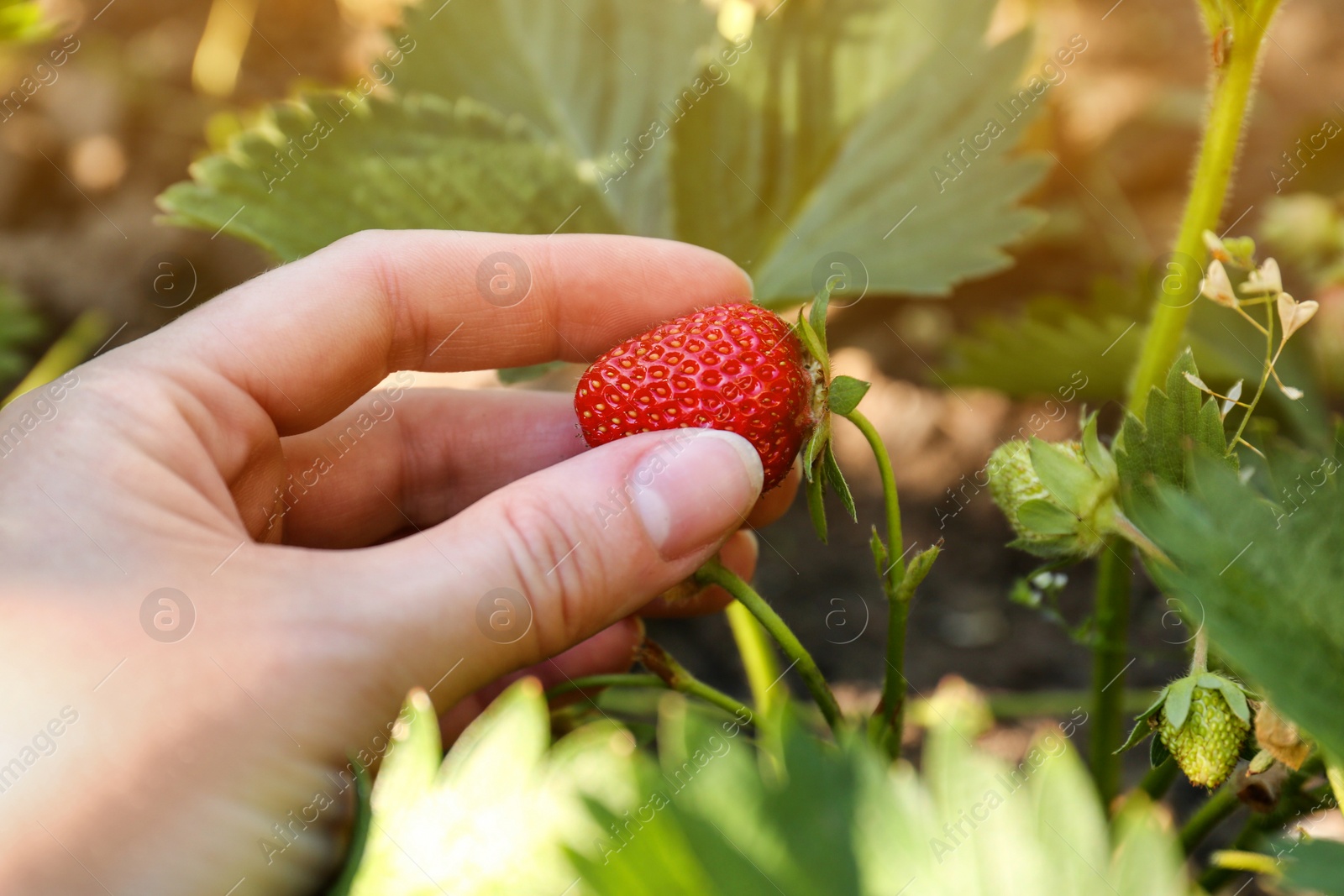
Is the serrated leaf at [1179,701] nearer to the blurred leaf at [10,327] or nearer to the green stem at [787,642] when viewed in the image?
the green stem at [787,642]

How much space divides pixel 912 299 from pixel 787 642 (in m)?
1.02

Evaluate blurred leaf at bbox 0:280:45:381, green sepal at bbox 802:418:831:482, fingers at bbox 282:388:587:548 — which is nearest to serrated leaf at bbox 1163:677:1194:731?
green sepal at bbox 802:418:831:482

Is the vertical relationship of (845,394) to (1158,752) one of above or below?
above

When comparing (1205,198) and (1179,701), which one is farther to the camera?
(1205,198)

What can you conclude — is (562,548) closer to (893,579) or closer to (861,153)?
(893,579)

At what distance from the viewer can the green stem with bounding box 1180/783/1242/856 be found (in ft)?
1.91

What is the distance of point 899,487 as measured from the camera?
1.31 metres

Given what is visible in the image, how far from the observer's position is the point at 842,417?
72 centimetres

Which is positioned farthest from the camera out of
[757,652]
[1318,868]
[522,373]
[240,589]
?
[522,373]

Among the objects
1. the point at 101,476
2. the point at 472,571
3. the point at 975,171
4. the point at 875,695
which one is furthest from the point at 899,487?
the point at 101,476

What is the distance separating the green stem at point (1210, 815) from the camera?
1.91ft

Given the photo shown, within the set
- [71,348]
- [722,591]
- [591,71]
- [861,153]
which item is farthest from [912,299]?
[71,348]

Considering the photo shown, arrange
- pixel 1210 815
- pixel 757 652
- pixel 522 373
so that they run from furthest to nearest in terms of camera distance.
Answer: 1. pixel 522 373
2. pixel 757 652
3. pixel 1210 815

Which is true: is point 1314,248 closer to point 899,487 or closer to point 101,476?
point 899,487
